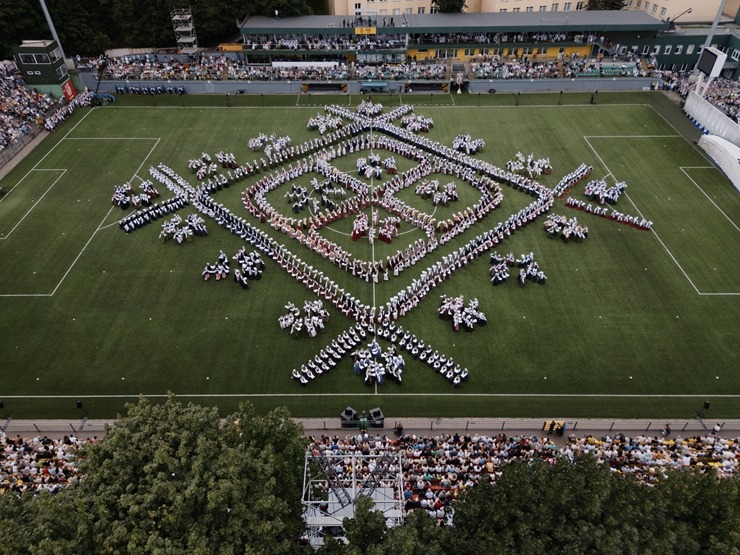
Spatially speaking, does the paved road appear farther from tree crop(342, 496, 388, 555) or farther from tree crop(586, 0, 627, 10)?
tree crop(586, 0, 627, 10)

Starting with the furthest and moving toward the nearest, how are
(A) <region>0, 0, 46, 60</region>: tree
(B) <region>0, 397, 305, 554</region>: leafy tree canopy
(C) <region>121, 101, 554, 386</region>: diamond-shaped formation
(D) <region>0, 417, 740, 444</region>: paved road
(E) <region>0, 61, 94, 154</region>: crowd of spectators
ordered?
1. (A) <region>0, 0, 46, 60</region>: tree
2. (E) <region>0, 61, 94, 154</region>: crowd of spectators
3. (C) <region>121, 101, 554, 386</region>: diamond-shaped formation
4. (D) <region>0, 417, 740, 444</region>: paved road
5. (B) <region>0, 397, 305, 554</region>: leafy tree canopy

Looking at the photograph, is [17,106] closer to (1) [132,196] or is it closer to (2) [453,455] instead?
(1) [132,196]

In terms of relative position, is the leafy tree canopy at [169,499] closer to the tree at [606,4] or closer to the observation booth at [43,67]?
the observation booth at [43,67]

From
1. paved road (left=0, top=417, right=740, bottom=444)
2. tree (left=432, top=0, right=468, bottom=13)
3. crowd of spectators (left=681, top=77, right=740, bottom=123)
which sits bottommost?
paved road (left=0, top=417, right=740, bottom=444)

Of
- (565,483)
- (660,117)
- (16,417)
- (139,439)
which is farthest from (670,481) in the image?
(660,117)

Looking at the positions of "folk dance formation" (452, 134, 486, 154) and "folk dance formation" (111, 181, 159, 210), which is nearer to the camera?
"folk dance formation" (111, 181, 159, 210)

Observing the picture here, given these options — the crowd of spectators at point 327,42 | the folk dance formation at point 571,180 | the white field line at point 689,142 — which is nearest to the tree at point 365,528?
the folk dance formation at point 571,180

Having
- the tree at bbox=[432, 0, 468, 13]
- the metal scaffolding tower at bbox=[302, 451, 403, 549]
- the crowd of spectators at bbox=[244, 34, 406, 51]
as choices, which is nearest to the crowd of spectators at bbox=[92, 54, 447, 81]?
the crowd of spectators at bbox=[244, 34, 406, 51]
